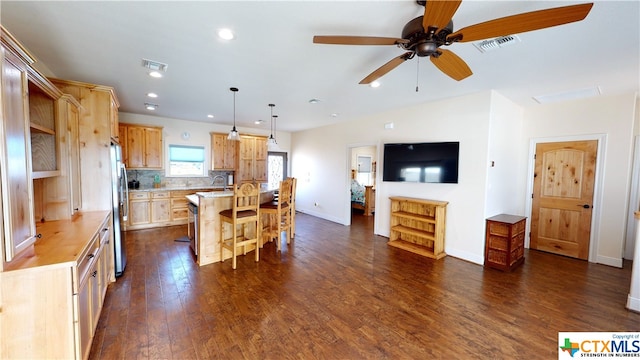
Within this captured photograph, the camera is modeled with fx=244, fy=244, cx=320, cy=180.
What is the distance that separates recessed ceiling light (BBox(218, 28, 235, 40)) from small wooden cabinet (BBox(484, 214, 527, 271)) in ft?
13.4

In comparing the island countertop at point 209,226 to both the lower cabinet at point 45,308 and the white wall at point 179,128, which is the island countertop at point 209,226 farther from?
the white wall at point 179,128

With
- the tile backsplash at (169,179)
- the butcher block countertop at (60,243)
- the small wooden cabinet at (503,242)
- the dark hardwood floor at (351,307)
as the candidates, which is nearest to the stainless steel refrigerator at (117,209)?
the dark hardwood floor at (351,307)

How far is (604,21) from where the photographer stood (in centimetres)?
185

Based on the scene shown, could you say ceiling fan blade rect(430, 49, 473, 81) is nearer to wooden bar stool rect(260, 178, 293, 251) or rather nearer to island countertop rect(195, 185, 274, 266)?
wooden bar stool rect(260, 178, 293, 251)

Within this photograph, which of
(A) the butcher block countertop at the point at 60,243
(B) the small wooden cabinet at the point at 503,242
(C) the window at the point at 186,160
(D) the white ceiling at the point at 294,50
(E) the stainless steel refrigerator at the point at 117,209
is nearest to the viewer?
(A) the butcher block countertop at the point at 60,243

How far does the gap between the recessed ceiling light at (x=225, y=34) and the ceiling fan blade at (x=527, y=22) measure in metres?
1.74

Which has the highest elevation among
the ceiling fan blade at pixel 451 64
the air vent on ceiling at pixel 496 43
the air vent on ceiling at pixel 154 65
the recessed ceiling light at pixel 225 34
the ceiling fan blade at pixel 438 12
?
the air vent on ceiling at pixel 496 43

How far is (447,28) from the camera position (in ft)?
5.42

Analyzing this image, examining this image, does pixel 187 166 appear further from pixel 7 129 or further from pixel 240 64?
pixel 7 129

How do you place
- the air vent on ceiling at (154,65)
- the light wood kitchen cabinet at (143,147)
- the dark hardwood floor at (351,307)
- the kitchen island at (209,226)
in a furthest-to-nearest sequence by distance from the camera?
1. the light wood kitchen cabinet at (143,147)
2. the kitchen island at (209,226)
3. the air vent on ceiling at (154,65)
4. the dark hardwood floor at (351,307)

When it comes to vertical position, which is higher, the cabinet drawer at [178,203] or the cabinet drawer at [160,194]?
the cabinet drawer at [160,194]

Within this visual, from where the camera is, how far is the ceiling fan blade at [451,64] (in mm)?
1823

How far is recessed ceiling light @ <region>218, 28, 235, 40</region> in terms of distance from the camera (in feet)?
6.84

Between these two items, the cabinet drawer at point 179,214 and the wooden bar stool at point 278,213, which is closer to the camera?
the wooden bar stool at point 278,213
